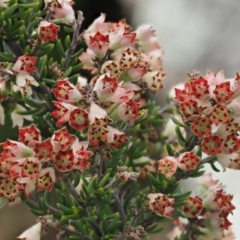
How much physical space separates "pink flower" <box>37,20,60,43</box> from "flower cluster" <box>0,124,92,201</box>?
0.40 ft

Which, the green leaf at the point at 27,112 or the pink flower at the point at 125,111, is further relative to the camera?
the green leaf at the point at 27,112

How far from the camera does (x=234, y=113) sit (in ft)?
2.19

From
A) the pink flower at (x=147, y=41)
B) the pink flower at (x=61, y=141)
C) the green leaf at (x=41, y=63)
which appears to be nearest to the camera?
the pink flower at (x=61, y=141)

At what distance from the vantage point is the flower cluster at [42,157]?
0.63 metres

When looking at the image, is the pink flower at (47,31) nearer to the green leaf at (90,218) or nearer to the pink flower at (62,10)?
the pink flower at (62,10)

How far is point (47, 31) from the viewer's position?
0.71m

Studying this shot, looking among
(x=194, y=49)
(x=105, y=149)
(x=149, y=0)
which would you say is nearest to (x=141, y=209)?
(x=105, y=149)

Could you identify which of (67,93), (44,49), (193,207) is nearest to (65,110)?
(67,93)

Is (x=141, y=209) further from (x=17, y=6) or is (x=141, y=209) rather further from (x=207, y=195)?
(x=17, y=6)

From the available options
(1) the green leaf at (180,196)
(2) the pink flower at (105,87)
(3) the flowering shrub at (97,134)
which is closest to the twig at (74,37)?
(3) the flowering shrub at (97,134)

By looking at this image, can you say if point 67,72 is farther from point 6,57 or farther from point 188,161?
point 188,161

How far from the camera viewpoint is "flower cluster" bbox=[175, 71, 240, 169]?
0.66 meters

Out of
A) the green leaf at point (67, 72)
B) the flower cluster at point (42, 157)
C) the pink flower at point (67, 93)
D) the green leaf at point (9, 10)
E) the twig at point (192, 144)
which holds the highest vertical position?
the green leaf at point (9, 10)

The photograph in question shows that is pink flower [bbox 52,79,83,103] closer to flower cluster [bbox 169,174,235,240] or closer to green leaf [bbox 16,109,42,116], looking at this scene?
green leaf [bbox 16,109,42,116]
